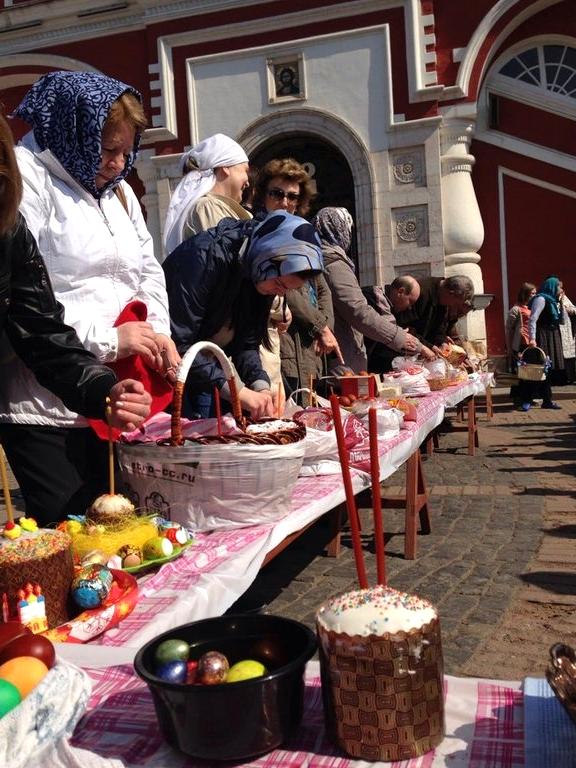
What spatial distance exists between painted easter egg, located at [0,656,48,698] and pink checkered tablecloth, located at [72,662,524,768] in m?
0.12

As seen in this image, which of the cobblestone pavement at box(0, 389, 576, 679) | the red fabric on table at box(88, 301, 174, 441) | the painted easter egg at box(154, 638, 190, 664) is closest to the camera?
the painted easter egg at box(154, 638, 190, 664)

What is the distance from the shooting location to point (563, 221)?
40.3ft

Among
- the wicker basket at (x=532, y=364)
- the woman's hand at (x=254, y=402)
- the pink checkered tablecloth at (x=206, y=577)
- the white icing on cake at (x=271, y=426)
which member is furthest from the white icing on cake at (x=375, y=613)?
the wicker basket at (x=532, y=364)

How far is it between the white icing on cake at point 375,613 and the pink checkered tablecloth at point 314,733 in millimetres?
149

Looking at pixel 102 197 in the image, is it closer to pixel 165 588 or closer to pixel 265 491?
pixel 265 491

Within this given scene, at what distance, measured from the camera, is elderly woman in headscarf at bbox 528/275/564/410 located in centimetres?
971

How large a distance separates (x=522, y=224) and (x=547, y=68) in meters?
2.61

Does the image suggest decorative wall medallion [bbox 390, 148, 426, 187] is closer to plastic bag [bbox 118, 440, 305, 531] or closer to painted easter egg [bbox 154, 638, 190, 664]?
plastic bag [bbox 118, 440, 305, 531]

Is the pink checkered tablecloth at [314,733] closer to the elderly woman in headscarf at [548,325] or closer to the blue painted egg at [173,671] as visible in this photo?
the blue painted egg at [173,671]

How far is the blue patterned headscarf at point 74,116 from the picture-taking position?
6.16 ft

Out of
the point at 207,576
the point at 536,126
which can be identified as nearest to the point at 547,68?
the point at 536,126

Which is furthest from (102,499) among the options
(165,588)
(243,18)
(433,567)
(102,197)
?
(243,18)

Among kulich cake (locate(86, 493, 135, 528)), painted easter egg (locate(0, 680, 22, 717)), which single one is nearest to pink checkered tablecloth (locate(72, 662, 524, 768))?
painted easter egg (locate(0, 680, 22, 717))

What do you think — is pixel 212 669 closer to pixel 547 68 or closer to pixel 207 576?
pixel 207 576
